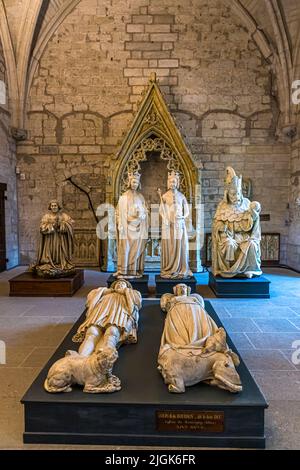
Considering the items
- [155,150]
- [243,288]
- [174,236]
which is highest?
[155,150]

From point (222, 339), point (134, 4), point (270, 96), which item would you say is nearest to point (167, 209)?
point (222, 339)

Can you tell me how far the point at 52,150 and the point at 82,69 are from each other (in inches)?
82.9

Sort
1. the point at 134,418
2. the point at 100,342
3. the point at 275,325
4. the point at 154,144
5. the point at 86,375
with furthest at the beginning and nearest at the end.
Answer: the point at 154,144 → the point at 275,325 → the point at 100,342 → the point at 86,375 → the point at 134,418

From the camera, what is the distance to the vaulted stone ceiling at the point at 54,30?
8.09 m

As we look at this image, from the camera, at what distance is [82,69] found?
883 centimetres

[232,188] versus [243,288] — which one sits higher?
[232,188]

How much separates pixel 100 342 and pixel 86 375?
499 mm

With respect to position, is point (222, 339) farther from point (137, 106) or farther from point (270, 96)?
point (270, 96)

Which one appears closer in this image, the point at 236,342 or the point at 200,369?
the point at 200,369

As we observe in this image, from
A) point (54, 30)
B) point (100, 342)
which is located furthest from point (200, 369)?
point (54, 30)

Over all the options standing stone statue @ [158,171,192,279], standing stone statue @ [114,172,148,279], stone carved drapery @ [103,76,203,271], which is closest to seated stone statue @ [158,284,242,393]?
standing stone statue @ [158,171,192,279]

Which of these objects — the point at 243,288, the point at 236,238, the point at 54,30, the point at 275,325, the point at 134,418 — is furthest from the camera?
the point at 54,30

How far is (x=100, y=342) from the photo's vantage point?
285 centimetres

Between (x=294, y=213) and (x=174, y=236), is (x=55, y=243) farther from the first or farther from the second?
(x=294, y=213)
